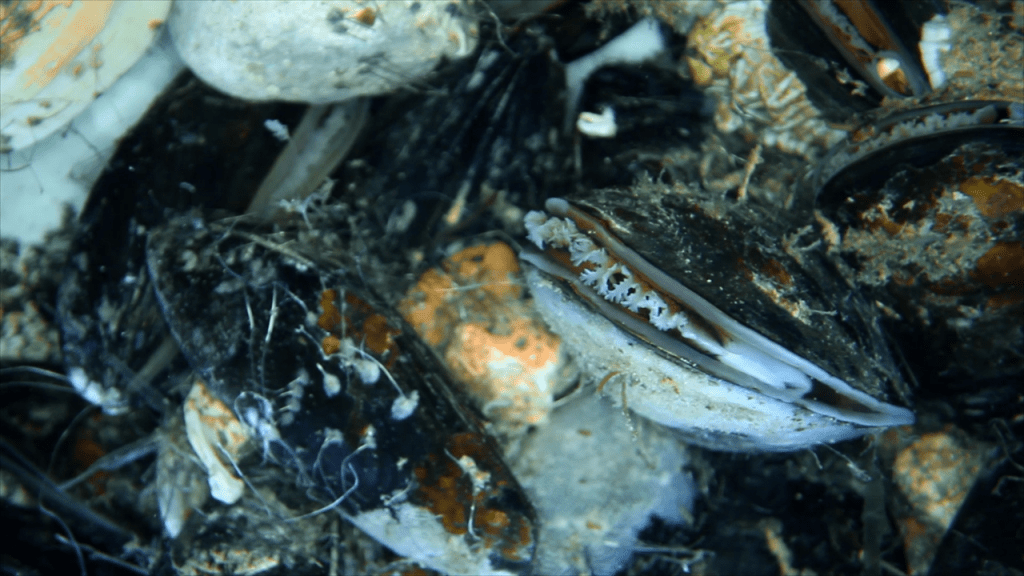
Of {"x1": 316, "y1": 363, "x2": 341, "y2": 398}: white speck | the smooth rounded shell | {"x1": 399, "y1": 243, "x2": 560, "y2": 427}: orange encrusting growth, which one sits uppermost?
the smooth rounded shell

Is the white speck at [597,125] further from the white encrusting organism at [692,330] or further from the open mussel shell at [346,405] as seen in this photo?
the open mussel shell at [346,405]

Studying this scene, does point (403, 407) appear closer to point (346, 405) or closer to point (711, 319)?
point (346, 405)

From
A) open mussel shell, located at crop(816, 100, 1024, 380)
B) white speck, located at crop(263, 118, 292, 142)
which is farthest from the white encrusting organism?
white speck, located at crop(263, 118, 292, 142)

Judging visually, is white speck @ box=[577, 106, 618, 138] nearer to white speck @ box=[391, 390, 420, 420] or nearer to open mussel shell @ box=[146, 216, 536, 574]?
open mussel shell @ box=[146, 216, 536, 574]

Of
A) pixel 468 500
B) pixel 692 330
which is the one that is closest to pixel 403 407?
pixel 468 500

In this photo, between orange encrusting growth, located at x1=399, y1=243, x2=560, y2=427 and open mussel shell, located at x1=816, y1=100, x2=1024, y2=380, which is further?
orange encrusting growth, located at x1=399, y1=243, x2=560, y2=427

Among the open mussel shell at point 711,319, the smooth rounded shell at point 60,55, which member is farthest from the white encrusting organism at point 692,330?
the smooth rounded shell at point 60,55

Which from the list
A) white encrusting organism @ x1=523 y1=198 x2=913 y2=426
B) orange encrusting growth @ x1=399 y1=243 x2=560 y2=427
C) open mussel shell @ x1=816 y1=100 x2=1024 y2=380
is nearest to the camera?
white encrusting organism @ x1=523 y1=198 x2=913 y2=426

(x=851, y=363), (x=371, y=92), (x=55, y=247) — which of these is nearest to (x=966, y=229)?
(x=851, y=363)
